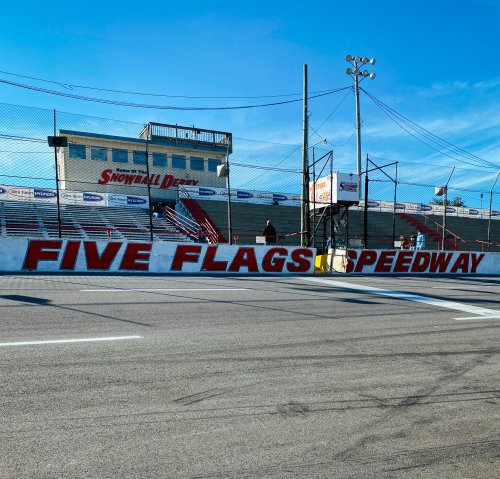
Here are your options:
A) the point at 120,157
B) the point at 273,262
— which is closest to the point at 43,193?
the point at 120,157

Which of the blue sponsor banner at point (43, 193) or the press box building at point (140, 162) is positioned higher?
the press box building at point (140, 162)

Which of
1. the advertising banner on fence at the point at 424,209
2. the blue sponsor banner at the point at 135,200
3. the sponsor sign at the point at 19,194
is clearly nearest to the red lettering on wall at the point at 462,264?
the advertising banner on fence at the point at 424,209

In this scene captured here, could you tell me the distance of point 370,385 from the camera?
3910 mm

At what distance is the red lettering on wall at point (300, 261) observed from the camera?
1691cm

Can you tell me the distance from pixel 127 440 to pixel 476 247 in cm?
3451

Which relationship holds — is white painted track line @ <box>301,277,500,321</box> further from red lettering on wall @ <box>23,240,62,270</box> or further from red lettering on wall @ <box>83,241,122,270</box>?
red lettering on wall @ <box>23,240,62,270</box>

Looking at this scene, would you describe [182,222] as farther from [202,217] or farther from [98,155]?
[98,155]

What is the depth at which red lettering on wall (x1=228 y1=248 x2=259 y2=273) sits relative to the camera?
1582cm

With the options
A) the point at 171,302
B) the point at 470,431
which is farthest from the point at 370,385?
the point at 171,302

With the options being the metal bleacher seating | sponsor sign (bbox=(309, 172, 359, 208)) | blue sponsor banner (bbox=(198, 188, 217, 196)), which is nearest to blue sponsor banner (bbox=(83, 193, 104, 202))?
the metal bleacher seating

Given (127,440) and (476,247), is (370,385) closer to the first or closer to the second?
(127,440)

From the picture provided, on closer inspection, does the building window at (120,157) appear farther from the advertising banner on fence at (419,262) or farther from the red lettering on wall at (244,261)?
the advertising banner on fence at (419,262)

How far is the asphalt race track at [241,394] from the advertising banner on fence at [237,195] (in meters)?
23.6

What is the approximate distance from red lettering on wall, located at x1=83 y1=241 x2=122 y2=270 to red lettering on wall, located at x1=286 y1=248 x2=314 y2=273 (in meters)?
6.82
